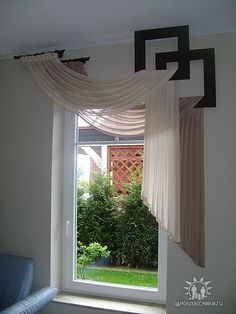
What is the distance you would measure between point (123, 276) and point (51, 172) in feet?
3.31

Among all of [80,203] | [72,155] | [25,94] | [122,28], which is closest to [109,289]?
[80,203]

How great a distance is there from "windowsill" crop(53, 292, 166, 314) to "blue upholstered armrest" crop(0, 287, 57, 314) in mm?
211

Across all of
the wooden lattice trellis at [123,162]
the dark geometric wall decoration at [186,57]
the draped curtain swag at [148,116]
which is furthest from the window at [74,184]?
the dark geometric wall decoration at [186,57]

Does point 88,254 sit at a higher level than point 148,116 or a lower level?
lower

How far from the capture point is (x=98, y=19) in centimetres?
179

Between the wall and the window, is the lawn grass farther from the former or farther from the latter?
the wall

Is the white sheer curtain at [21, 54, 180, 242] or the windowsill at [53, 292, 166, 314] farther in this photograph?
the windowsill at [53, 292, 166, 314]

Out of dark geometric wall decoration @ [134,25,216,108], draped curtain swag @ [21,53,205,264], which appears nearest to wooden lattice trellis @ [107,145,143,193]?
draped curtain swag @ [21,53,205,264]

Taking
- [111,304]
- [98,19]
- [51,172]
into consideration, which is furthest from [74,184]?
[98,19]

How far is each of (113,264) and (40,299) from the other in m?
0.63

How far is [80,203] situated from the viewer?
7.50 feet

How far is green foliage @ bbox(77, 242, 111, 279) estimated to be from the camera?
87.3 inches

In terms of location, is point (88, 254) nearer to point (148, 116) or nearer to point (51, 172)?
point (51, 172)

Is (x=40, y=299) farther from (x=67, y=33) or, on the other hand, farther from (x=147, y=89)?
(x=67, y=33)
